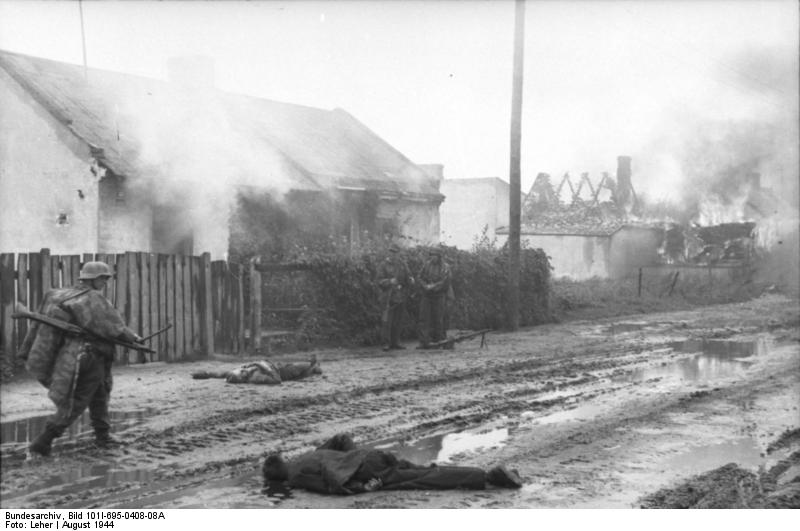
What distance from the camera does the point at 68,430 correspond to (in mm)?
8938

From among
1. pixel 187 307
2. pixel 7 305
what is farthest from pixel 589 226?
pixel 7 305

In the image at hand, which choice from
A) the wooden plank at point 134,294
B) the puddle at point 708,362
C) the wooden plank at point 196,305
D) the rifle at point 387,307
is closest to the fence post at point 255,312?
the wooden plank at point 196,305

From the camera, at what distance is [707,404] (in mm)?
11180

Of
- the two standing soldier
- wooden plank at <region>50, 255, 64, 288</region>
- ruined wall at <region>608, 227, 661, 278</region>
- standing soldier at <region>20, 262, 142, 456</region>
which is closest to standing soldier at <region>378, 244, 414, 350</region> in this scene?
the two standing soldier

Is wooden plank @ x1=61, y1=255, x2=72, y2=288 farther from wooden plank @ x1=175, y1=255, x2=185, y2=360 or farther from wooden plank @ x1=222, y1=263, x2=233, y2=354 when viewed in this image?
wooden plank @ x1=222, y1=263, x2=233, y2=354

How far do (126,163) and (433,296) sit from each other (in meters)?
6.83

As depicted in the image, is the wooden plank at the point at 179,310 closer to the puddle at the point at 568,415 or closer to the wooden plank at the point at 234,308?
the wooden plank at the point at 234,308

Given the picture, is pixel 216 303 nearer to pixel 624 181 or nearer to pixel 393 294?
pixel 393 294

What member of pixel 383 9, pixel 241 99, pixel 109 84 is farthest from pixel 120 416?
pixel 241 99

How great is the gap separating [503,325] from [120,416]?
12.9m

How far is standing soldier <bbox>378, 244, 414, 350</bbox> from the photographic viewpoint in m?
16.8

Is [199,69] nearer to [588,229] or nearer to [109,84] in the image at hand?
[109,84]

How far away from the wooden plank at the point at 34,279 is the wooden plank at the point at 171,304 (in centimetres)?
197

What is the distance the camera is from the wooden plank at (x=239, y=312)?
571 inches
